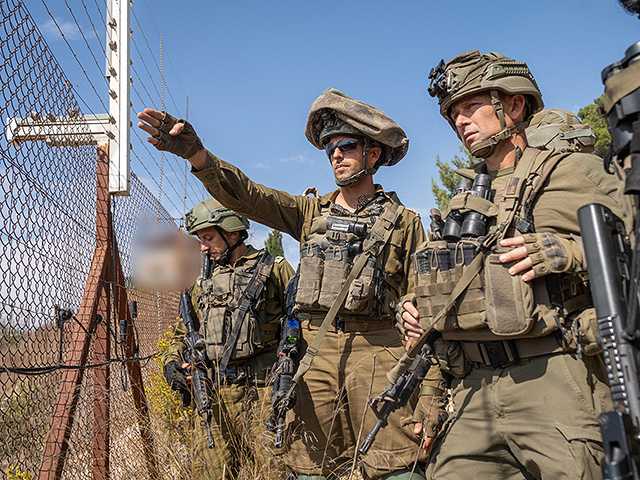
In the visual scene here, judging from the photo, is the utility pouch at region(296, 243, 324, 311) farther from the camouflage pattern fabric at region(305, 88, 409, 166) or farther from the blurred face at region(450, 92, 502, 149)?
the blurred face at region(450, 92, 502, 149)

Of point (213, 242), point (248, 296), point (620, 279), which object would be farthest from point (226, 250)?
point (620, 279)

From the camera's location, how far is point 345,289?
3.05m

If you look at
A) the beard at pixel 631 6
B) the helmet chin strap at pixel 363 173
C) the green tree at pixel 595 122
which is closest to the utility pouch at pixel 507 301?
the beard at pixel 631 6

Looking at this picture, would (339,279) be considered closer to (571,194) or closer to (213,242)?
(571,194)

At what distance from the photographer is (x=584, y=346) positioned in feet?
6.38

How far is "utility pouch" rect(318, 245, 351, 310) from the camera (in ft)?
10.2

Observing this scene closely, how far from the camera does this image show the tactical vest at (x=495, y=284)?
6.75 ft

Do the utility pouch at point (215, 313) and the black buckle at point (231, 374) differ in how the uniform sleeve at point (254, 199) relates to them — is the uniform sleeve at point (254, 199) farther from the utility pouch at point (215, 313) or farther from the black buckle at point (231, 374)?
the black buckle at point (231, 374)

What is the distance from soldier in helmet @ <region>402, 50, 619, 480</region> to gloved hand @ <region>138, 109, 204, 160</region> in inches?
49.4

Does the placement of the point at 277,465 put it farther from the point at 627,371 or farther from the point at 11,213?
the point at 627,371

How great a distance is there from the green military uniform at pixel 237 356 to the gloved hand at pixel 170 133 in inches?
62.3

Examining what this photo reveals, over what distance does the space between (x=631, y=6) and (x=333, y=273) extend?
1968 mm

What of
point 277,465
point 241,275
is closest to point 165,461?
point 277,465

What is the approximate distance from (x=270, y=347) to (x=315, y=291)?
4.17 ft
